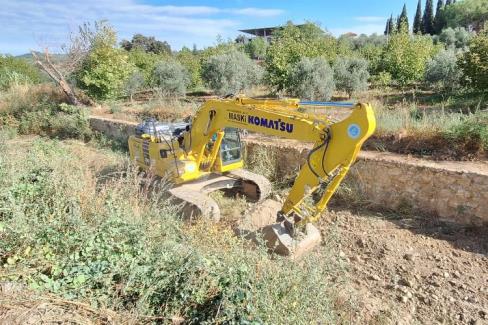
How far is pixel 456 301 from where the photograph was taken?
171 inches

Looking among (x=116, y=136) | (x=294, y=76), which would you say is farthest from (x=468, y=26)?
(x=116, y=136)

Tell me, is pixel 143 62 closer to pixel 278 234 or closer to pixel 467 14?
pixel 278 234

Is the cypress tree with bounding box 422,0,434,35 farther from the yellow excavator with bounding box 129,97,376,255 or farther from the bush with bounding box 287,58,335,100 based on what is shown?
the yellow excavator with bounding box 129,97,376,255

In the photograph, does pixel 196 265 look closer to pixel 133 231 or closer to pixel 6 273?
pixel 133 231

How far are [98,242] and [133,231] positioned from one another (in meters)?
0.32

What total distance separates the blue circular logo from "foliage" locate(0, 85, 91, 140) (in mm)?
11337

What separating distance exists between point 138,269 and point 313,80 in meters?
12.4

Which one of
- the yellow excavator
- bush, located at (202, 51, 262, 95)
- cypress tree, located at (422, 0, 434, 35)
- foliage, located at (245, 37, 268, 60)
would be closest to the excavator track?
the yellow excavator

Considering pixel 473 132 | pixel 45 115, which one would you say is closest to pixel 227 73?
pixel 45 115

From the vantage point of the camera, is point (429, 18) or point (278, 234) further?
point (429, 18)

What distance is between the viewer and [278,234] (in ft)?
16.4

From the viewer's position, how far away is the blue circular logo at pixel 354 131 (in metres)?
4.08

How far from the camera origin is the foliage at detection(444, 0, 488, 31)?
56406 millimetres

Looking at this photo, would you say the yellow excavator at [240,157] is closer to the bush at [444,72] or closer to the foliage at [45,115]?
the foliage at [45,115]
